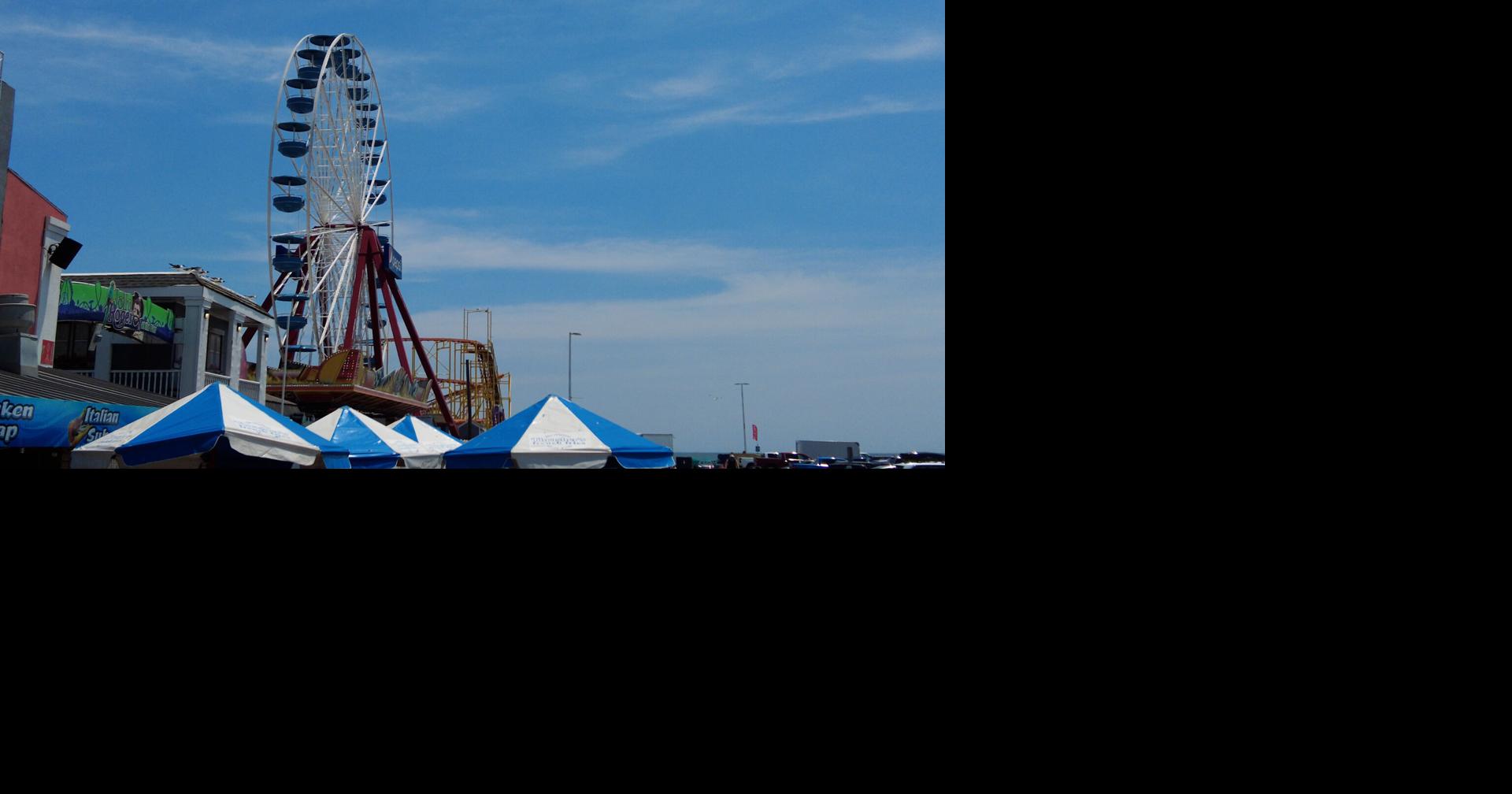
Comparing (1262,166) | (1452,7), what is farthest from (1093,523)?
(1452,7)

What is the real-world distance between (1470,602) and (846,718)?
123cm

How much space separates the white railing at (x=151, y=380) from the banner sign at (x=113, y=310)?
1.09 meters

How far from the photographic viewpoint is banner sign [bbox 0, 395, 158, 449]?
11.6 meters

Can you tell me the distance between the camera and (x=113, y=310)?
19891 millimetres

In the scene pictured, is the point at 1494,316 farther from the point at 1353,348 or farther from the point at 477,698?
the point at 477,698

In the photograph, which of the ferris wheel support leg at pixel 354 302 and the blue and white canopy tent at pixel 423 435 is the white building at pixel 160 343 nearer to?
the blue and white canopy tent at pixel 423 435

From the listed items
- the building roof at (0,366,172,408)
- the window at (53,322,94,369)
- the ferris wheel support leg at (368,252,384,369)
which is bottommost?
the building roof at (0,366,172,408)

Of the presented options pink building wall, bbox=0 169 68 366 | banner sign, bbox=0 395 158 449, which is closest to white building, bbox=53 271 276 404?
pink building wall, bbox=0 169 68 366

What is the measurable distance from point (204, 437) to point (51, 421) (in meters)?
5.51

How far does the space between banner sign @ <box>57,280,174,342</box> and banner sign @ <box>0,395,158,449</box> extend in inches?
230

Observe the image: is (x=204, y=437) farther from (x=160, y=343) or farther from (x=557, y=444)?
(x=160, y=343)

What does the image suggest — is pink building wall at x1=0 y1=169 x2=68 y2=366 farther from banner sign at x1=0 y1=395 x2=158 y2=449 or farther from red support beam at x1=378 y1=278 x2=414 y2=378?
red support beam at x1=378 y1=278 x2=414 y2=378

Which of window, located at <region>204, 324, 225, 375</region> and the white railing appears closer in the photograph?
the white railing

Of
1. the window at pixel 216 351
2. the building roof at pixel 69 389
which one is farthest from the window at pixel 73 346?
the building roof at pixel 69 389
